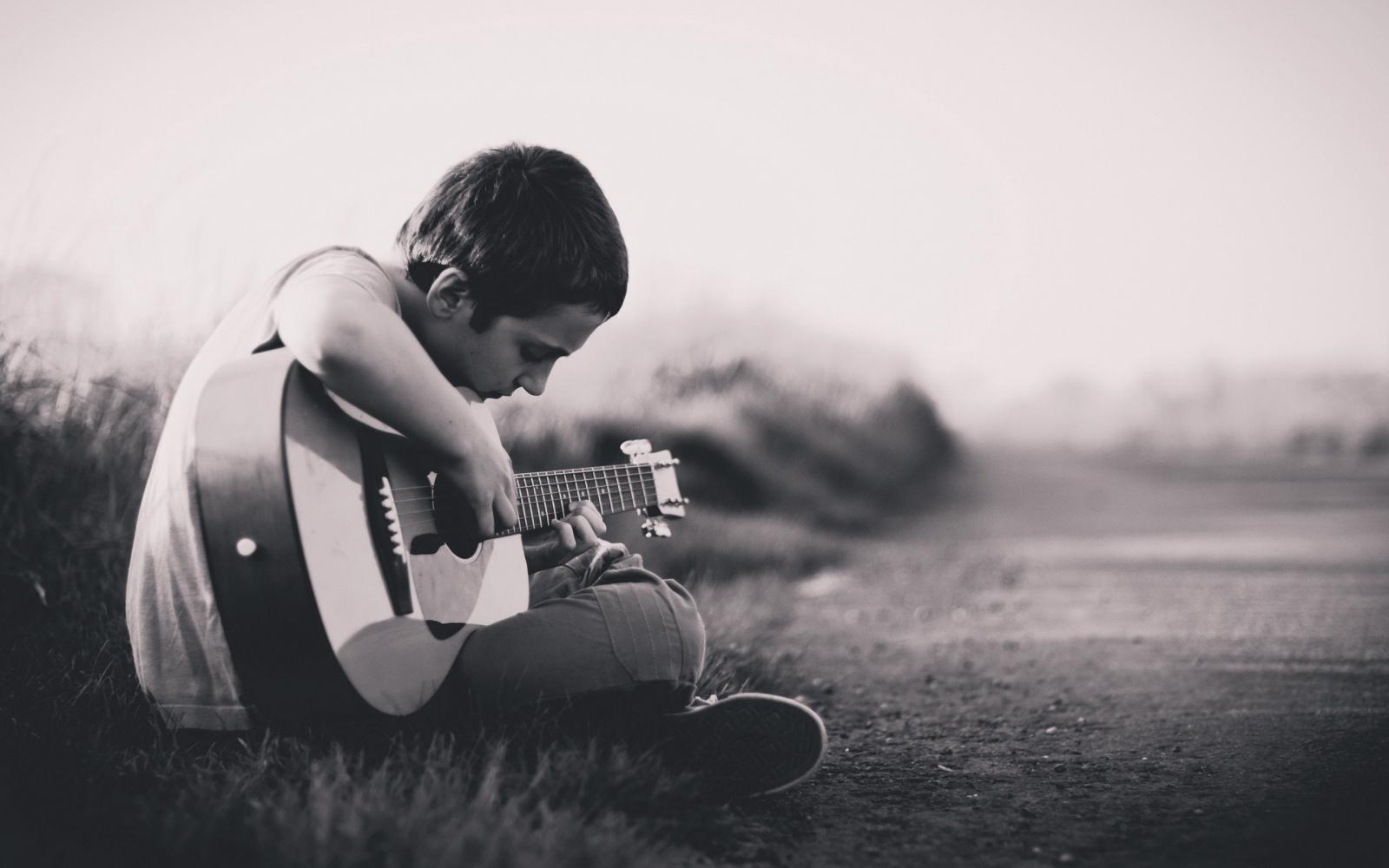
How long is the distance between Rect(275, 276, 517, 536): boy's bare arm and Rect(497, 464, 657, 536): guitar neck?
377mm

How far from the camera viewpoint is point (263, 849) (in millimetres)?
1456

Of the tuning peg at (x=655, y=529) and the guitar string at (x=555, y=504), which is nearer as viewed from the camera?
the guitar string at (x=555, y=504)

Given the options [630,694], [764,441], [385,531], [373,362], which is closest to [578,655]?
[630,694]

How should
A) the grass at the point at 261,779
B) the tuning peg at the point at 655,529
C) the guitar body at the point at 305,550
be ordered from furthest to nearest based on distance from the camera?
1. the tuning peg at the point at 655,529
2. the guitar body at the point at 305,550
3. the grass at the point at 261,779

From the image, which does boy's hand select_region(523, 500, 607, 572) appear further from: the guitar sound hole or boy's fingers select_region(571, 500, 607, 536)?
the guitar sound hole

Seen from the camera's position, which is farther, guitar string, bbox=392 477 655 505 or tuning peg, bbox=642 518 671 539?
tuning peg, bbox=642 518 671 539

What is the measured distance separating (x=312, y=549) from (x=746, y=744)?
807 millimetres

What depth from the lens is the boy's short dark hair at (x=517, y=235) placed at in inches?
76.5

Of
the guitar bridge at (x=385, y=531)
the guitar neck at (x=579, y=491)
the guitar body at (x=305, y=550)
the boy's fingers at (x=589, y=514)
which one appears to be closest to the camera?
the guitar body at (x=305, y=550)

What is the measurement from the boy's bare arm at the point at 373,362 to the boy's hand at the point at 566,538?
485mm

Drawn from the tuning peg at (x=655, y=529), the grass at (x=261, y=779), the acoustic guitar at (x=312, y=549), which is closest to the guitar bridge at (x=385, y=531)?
the acoustic guitar at (x=312, y=549)

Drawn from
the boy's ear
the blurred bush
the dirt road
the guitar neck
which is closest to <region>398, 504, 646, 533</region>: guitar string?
the guitar neck

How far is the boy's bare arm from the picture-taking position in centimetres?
166

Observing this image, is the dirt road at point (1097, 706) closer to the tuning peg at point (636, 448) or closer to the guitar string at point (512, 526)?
the guitar string at point (512, 526)
